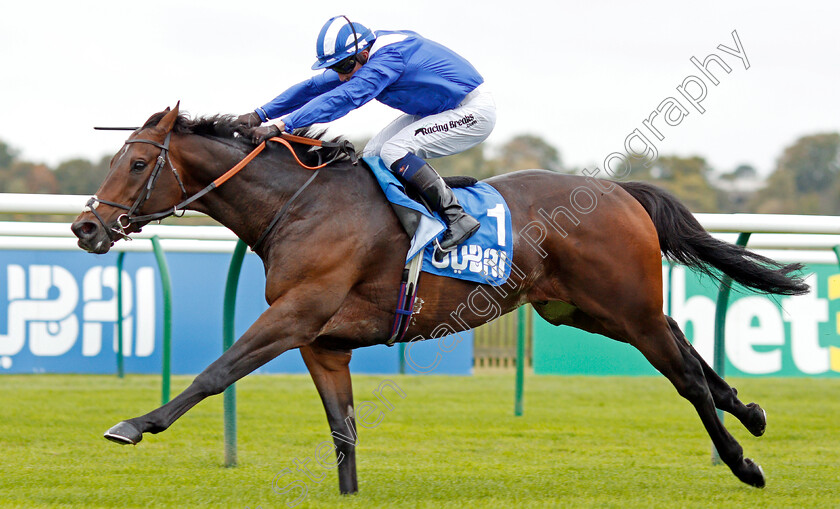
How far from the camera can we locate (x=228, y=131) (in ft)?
13.7

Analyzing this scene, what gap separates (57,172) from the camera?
1199 inches

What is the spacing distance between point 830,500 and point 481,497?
60.7 inches

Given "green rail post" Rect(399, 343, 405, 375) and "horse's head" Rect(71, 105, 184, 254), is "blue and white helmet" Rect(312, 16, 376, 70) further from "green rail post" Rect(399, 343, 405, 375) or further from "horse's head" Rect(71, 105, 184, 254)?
"green rail post" Rect(399, 343, 405, 375)

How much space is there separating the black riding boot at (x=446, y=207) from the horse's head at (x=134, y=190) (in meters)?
1.08

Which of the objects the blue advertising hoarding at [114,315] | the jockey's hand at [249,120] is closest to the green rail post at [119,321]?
the blue advertising hoarding at [114,315]

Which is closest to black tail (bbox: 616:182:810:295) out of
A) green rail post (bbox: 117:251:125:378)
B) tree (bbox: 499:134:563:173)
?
green rail post (bbox: 117:251:125:378)

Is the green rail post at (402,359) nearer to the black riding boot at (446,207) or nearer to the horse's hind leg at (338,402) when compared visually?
the horse's hind leg at (338,402)

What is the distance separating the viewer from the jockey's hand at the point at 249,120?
4.22 m

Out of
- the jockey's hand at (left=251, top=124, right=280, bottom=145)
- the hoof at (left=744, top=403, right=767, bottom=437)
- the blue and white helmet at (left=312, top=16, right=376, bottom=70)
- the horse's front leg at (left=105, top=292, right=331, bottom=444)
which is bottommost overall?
the hoof at (left=744, top=403, right=767, bottom=437)

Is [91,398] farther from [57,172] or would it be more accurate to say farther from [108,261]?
[57,172]

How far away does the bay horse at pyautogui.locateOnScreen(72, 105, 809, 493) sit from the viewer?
3.85 meters

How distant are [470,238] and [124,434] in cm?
172

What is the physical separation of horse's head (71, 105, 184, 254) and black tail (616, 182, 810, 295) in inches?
90.2

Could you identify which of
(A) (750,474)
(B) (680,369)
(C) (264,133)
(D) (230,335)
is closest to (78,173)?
(D) (230,335)
